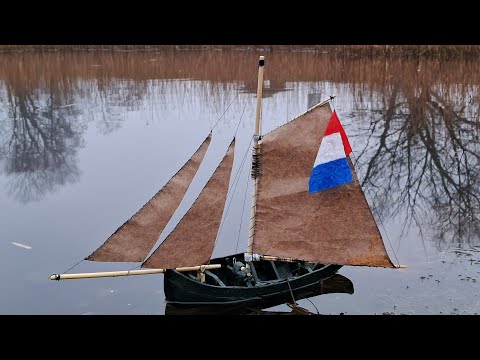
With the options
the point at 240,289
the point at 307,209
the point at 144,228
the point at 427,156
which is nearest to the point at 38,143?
the point at 144,228

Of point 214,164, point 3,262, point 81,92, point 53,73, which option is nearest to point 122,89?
point 81,92

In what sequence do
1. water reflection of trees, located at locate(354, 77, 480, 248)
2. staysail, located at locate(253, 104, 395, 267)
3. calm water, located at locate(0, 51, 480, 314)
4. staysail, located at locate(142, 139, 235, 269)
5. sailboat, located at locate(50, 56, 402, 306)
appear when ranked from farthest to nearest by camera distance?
water reflection of trees, located at locate(354, 77, 480, 248)
calm water, located at locate(0, 51, 480, 314)
staysail, located at locate(253, 104, 395, 267)
sailboat, located at locate(50, 56, 402, 306)
staysail, located at locate(142, 139, 235, 269)

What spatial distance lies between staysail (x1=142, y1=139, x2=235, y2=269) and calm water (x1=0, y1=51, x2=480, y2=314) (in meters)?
1.15

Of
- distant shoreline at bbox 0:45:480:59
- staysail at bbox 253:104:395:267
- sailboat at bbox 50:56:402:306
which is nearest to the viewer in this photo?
sailboat at bbox 50:56:402:306

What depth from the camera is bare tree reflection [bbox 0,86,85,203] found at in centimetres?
2081

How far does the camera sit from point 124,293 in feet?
47.7

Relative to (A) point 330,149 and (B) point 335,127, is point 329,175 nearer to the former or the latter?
(A) point 330,149

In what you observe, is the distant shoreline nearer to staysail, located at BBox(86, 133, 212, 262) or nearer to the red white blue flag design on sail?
the red white blue flag design on sail

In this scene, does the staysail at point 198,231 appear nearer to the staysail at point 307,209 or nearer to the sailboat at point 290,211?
the sailboat at point 290,211

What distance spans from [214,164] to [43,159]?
6175 millimetres

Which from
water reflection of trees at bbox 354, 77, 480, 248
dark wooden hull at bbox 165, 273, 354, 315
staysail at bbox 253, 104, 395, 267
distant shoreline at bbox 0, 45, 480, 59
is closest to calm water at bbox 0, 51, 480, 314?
water reflection of trees at bbox 354, 77, 480, 248

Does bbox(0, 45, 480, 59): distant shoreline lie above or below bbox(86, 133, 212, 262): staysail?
above

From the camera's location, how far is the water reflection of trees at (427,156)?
18750 mm

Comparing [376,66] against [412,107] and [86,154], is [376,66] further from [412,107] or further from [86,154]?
[86,154]
